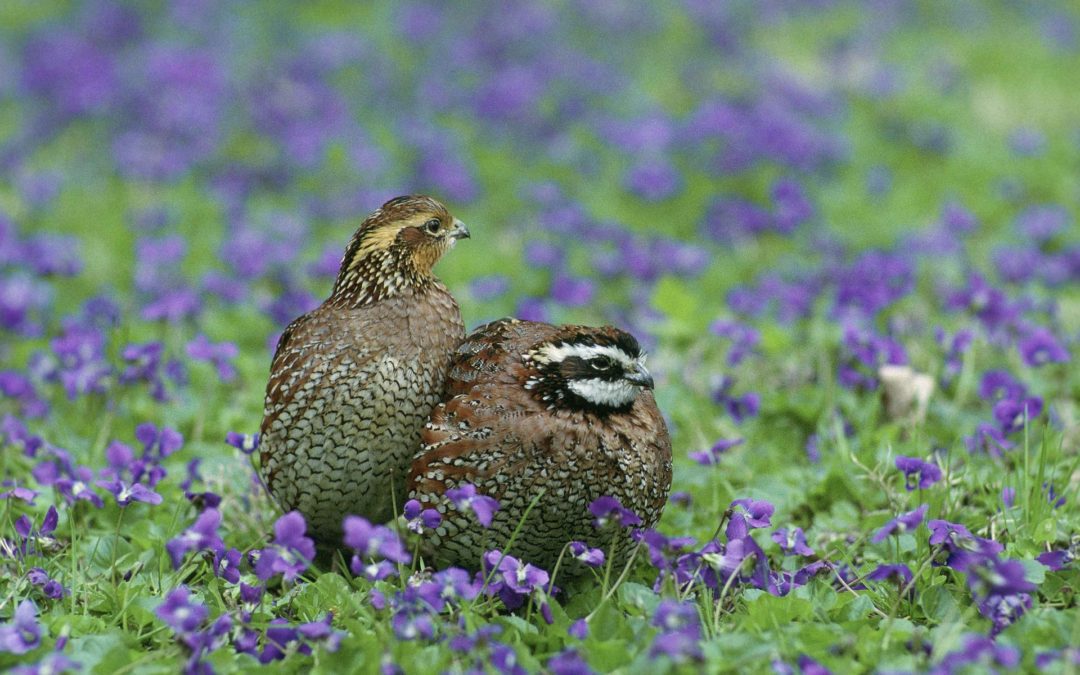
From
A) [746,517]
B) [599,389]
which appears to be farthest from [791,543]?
[599,389]

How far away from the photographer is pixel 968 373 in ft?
21.4

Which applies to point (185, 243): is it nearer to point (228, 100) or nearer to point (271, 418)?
point (228, 100)

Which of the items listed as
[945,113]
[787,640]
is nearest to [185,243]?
[787,640]

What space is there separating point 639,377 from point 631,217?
6022mm

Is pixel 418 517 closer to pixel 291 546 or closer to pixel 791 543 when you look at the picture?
pixel 291 546

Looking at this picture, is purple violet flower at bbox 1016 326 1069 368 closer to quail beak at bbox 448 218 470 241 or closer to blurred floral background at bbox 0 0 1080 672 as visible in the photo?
blurred floral background at bbox 0 0 1080 672

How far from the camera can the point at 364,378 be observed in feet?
15.3

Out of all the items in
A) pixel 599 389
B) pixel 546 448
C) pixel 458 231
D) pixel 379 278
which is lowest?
pixel 546 448

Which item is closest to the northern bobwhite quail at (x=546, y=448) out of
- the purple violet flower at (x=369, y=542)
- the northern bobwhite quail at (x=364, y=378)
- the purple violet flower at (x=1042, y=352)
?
the northern bobwhite quail at (x=364, y=378)

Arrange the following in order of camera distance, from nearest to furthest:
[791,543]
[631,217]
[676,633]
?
[676,633] → [791,543] → [631,217]

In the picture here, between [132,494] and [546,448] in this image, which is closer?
[546,448]

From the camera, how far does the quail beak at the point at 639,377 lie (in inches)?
176

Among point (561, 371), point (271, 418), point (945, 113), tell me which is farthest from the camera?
point (945, 113)

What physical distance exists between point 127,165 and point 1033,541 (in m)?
8.22
